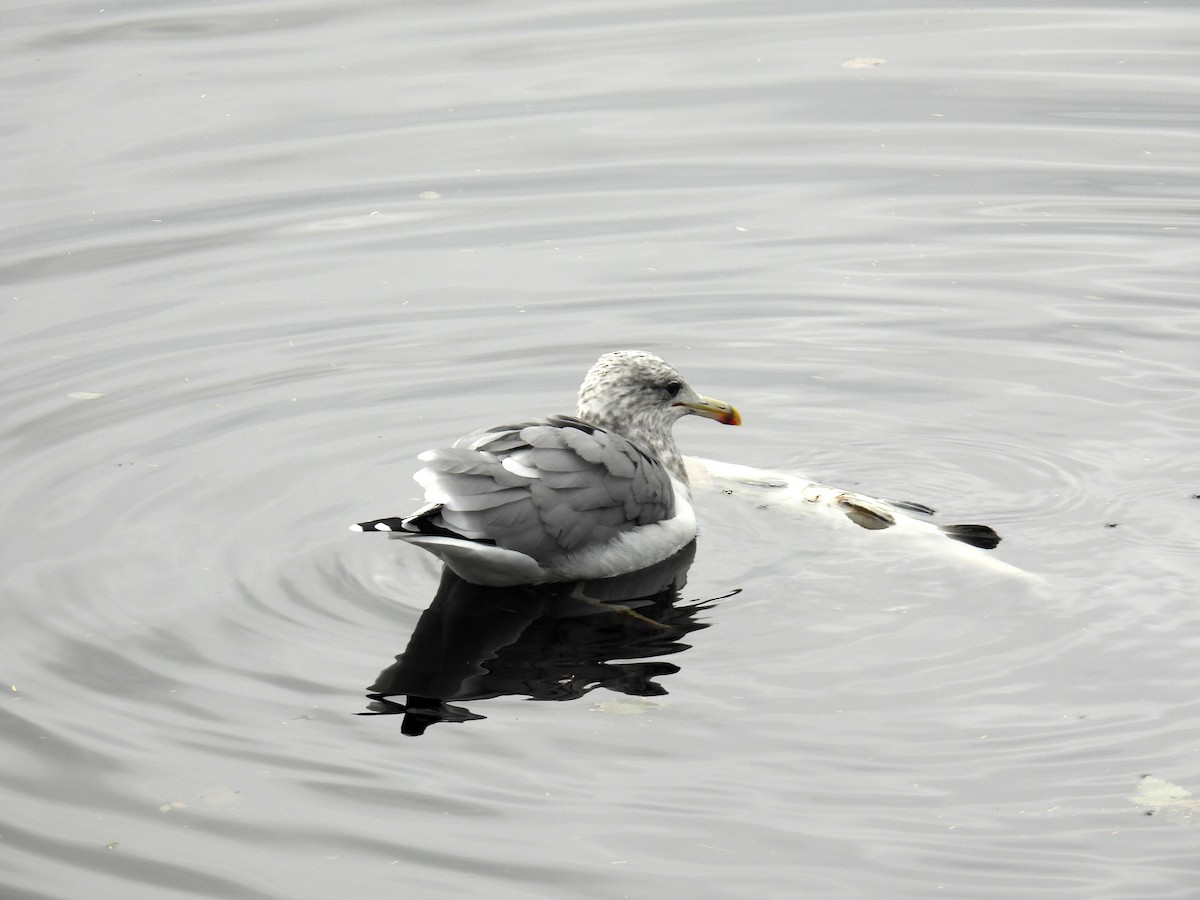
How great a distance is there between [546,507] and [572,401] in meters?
2.57

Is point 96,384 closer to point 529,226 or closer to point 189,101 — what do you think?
point 529,226

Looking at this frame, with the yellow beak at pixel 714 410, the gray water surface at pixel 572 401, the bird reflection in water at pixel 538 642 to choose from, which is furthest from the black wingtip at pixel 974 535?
the yellow beak at pixel 714 410

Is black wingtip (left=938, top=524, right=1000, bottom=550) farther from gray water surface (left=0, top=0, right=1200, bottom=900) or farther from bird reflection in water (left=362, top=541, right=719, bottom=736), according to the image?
bird reflection in water (left=362, top=541, right=719, bottom=736)

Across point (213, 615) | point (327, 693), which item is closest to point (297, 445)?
point (213, 615)

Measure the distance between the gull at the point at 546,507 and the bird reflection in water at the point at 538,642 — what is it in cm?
11

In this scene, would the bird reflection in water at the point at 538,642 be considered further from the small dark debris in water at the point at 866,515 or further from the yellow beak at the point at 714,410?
the yellow beak at the point at 714,410

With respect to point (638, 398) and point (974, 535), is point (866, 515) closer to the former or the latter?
point (974, 535)

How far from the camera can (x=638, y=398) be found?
9.39 metres

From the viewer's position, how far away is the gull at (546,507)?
308 inches

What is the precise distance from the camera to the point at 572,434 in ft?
27.3

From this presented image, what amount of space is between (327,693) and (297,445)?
2950 millimetres

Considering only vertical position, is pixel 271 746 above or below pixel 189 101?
below

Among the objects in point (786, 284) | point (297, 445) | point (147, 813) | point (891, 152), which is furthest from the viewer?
point (891, 152)

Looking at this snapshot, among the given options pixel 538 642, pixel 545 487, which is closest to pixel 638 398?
pixel 545 487
